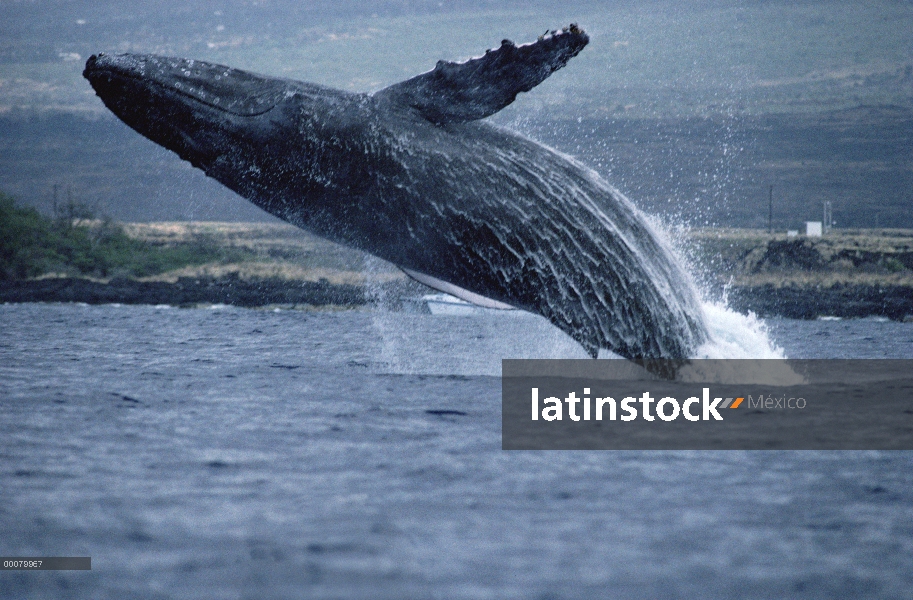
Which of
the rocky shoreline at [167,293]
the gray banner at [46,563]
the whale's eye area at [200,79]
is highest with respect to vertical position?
the whale's eye area at [200,79]

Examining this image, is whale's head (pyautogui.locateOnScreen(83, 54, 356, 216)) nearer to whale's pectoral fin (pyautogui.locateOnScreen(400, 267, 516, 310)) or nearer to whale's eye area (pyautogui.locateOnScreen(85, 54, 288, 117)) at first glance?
whale's eye area (pyautogui.locateOnScreen(85, 54, 288, 117))

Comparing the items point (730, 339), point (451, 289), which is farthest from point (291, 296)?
point (451, 289)

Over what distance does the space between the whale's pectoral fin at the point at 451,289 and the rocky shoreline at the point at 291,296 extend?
31.1 metres

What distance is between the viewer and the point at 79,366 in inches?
524

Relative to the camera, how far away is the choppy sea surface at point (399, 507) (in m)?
4.83

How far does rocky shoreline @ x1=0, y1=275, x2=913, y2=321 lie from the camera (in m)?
41.8

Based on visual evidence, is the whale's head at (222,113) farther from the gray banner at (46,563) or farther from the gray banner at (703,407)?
the gray banner at (46,563)

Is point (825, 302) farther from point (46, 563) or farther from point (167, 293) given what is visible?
point (46, 563)

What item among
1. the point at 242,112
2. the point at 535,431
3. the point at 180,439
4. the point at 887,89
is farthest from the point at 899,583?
the point at 887,89

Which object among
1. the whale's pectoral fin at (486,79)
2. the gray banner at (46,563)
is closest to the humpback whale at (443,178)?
the whale's pectoral fin at (486,79)

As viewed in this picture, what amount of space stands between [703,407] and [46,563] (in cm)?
593

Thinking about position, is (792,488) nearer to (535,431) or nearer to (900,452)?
(900,452)

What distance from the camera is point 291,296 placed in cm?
4419

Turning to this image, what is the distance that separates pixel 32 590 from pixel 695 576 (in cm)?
306
